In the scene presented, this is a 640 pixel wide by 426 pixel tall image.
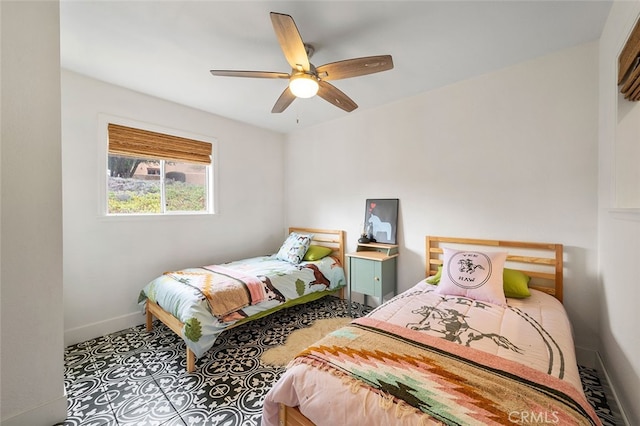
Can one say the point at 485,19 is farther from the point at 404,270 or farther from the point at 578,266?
the point at 404,270

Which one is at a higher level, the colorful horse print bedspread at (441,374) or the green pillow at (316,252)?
the green pillow at (316,252)

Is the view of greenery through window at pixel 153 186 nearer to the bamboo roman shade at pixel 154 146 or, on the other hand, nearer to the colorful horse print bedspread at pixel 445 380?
the bamboo roman shade at pixel 154 146

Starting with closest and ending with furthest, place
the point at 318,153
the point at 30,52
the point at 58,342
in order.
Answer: the point at 30,52, the point at 58,342, the point at 318,153

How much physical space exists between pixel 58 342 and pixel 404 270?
3.08m

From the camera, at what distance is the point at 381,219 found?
3.30 meters

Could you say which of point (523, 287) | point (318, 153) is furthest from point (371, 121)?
point (523, 287)

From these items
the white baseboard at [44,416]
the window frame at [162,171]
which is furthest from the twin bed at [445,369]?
the window frame at [162,171]

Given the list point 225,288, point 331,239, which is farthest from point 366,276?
point 225,288

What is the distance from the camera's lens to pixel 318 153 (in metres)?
4.01

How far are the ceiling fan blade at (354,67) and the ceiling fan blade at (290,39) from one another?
0.47 ft

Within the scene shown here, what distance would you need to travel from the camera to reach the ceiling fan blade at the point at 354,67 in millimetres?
1696

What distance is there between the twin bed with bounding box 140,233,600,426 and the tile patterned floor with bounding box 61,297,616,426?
0.80ft

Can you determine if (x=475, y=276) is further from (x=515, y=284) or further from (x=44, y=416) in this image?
(x=44, y=416)

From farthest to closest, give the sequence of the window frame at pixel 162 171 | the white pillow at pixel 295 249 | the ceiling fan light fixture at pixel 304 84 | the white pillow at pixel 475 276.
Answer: the white pillow at pixel 295 249, the window frame at pixel 162 171, the white pillow at pixel 475 276, the ceiling fan light fixture at pixel 304 84
